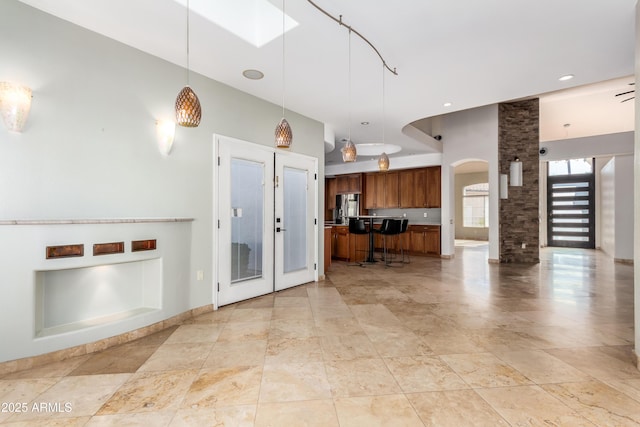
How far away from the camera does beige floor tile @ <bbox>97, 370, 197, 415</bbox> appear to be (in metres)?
1.89

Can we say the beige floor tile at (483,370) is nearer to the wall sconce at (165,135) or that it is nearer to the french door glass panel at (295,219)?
Result: the french door glass panel at (295,219)

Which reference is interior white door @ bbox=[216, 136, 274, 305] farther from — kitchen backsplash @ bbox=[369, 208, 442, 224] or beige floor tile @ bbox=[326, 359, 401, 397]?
kitchen backsplash @ bbox=[369, 208, 442, 224]

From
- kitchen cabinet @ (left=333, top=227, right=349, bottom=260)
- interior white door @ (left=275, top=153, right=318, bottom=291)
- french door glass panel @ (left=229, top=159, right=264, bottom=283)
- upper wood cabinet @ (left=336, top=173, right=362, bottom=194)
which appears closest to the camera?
french door glass panel @ (left=229, top=159, right=264, bottom=283)

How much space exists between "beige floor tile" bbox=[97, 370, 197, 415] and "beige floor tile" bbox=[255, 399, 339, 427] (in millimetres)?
568

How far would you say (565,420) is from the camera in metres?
1.76

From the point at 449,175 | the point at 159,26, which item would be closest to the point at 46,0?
the point at 159,26

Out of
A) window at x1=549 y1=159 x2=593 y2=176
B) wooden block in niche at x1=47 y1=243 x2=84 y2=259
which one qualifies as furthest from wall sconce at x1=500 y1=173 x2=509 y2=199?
wooden block in niche at x1=47 y1=243 x2=84 y2=259

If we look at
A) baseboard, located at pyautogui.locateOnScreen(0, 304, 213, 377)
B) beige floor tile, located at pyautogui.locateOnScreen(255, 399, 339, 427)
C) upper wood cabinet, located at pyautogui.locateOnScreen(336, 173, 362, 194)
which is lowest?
beige floor tile, located at pyautogui.locateOnScreen(255, 399, 339, 427)

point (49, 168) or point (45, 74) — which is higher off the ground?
point (45, 74)

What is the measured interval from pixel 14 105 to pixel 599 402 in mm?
4584

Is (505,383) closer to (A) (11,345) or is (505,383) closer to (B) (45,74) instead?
(A) (11,345)

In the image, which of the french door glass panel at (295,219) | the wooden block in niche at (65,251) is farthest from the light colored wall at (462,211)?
the wooden block in niche at (65,251)

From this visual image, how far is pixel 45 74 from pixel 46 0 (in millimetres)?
549

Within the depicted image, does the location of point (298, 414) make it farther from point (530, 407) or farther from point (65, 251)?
point (65, 251)
